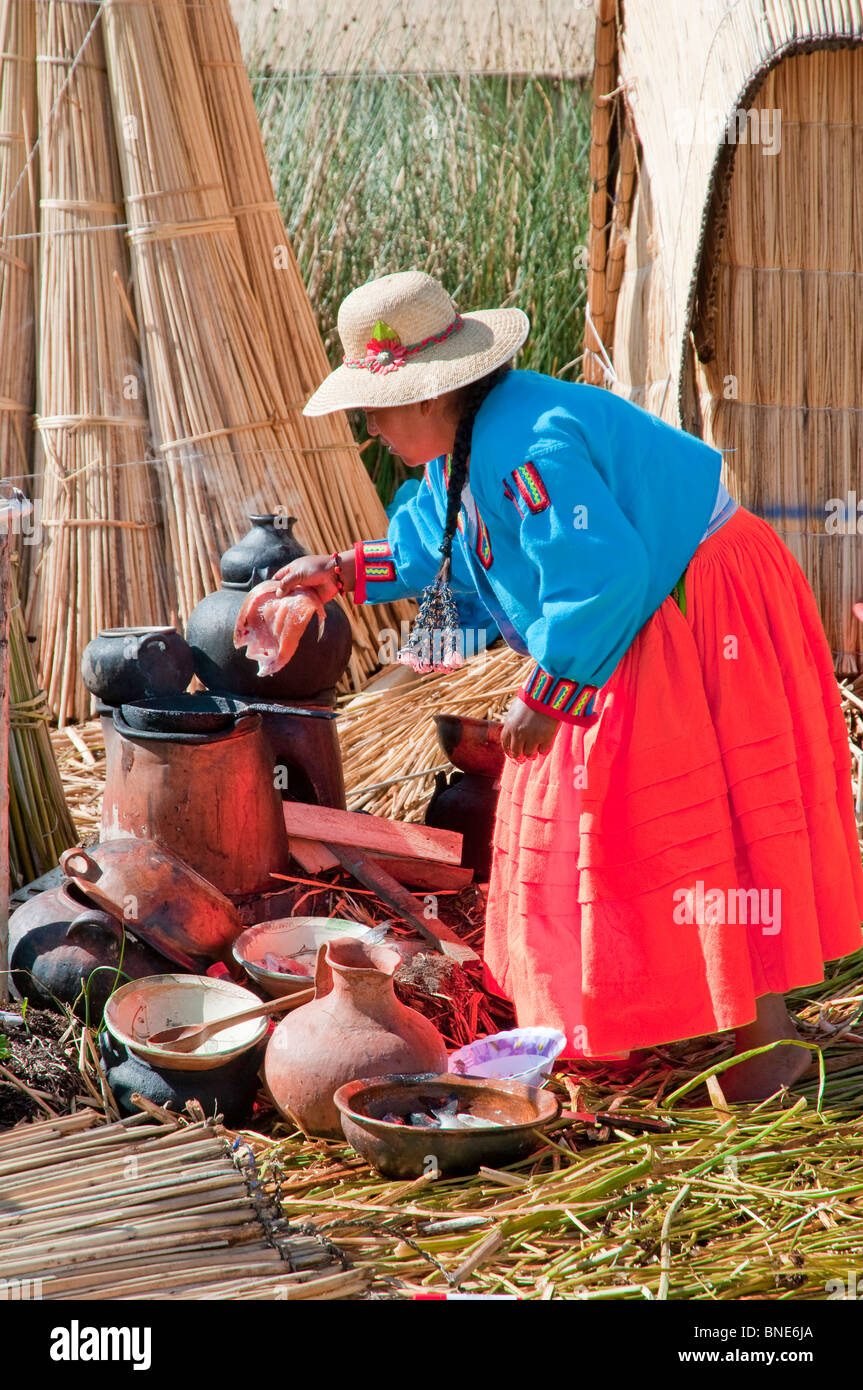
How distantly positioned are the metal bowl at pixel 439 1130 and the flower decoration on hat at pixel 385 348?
1266 millimetres

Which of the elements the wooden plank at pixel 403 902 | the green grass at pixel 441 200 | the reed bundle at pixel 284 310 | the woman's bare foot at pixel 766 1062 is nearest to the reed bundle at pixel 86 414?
the reed bundle at pixel 284 310

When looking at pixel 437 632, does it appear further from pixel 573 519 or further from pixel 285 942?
pixel 285 942

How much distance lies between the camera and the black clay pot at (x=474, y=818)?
350 cm

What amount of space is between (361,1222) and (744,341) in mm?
2996

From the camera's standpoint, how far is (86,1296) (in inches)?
67.2

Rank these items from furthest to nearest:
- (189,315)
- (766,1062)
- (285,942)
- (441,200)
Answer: (441,200)
(189,315)
(285,942)
(766,1062)

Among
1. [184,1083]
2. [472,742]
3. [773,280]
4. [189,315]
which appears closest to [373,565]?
[472,742]

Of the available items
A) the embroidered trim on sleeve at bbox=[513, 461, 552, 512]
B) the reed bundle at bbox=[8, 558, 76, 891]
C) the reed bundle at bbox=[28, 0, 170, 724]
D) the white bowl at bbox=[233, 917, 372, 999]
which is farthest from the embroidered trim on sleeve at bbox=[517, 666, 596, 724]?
the reed bundle at bbox=[28, 0, 170, 724]

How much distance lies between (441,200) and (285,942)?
495cm

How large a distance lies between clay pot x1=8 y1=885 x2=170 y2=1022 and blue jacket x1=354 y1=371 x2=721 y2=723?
1.00 metres

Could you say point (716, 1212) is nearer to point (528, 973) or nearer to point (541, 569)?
point (528, 973)

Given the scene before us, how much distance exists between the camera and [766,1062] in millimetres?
2512

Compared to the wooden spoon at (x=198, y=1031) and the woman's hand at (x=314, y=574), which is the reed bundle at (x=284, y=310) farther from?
the wooden spoon at (x=198, y=1031)
